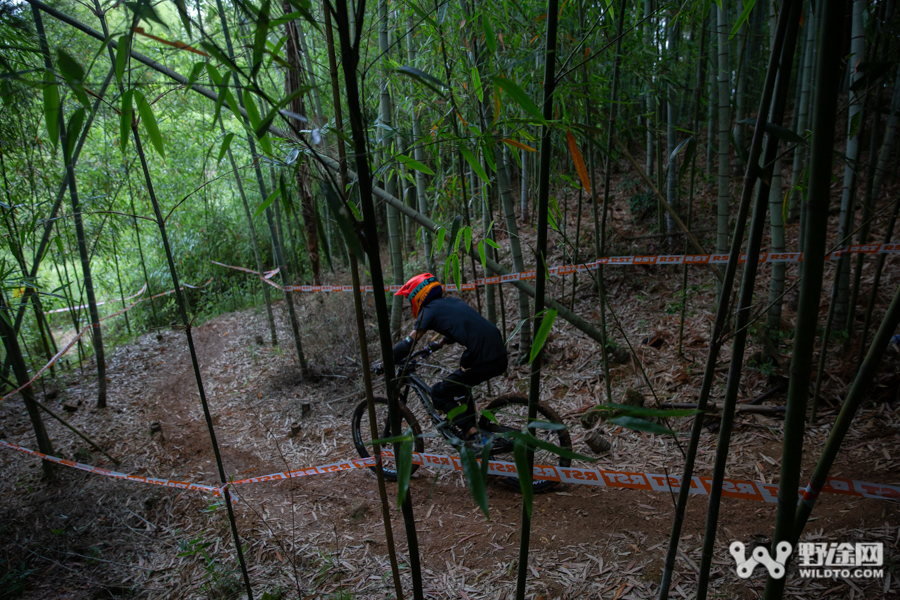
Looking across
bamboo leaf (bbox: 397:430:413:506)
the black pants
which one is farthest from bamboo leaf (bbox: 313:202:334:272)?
the black pants

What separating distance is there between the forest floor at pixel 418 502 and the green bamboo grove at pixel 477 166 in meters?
0.12

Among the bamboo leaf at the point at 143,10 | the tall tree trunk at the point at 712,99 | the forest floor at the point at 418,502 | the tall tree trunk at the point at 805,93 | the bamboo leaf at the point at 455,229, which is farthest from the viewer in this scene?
the tall tree trunk at the point at 712,99

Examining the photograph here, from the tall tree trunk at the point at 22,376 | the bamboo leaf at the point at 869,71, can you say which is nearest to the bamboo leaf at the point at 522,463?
the bamboo leaf at the point at 869,71

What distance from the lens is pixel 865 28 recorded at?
6.77 ft

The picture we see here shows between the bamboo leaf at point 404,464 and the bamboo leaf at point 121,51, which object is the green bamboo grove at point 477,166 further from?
the bamboo leaf at point 404,464

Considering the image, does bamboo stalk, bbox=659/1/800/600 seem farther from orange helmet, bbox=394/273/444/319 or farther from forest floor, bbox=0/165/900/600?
orange helmet, bbox=394/273/444/319

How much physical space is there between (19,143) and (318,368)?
3020 mm

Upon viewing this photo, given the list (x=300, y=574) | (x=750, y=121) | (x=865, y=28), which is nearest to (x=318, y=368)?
(x=300, y=574)

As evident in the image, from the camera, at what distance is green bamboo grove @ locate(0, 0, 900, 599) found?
2.35 ft

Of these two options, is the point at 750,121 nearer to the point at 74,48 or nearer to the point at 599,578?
the point at 599,578

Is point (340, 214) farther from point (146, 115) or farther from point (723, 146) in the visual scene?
point (723, 146)

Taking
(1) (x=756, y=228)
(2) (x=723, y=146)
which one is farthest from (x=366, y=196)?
(2) (x=723, y=146)

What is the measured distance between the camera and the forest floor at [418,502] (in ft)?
6.32

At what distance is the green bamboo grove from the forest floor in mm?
122
